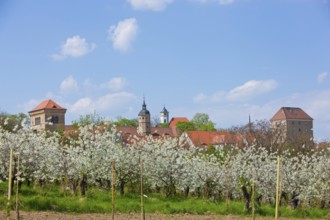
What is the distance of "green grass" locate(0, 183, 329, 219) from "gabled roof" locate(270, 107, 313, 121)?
94.4 metres

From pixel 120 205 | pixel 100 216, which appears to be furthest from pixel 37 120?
pixel 100 216

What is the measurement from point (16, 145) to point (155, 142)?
8.54 meters

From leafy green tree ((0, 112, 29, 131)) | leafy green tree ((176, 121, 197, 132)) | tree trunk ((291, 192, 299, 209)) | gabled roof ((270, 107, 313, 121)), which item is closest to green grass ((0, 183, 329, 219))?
tree trunk ((291, 192, 299, 209))

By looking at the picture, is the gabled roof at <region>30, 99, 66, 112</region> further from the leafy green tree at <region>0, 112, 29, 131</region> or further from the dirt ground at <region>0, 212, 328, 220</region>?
the dirt ground at <region>0, 212, 328, 220</region>

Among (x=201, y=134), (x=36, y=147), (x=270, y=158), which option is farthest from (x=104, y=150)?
(x=201, y=134)

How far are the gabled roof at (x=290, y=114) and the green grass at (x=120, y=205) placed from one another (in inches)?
3716

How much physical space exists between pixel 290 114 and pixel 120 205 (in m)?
100

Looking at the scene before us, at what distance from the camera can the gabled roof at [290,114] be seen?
11562 centimetres

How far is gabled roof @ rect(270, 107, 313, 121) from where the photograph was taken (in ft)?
379

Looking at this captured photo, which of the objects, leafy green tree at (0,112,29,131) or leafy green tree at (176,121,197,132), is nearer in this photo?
leafy green tree at (0,112,29,131)

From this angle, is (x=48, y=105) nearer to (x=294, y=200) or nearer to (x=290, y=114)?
(x=290, y=114)

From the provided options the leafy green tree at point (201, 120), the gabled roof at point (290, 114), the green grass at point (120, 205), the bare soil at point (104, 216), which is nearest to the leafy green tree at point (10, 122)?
the green grass at point (120, 205)

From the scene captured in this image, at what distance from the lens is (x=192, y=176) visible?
2669 centimetres

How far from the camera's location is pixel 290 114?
11625 centimetres
